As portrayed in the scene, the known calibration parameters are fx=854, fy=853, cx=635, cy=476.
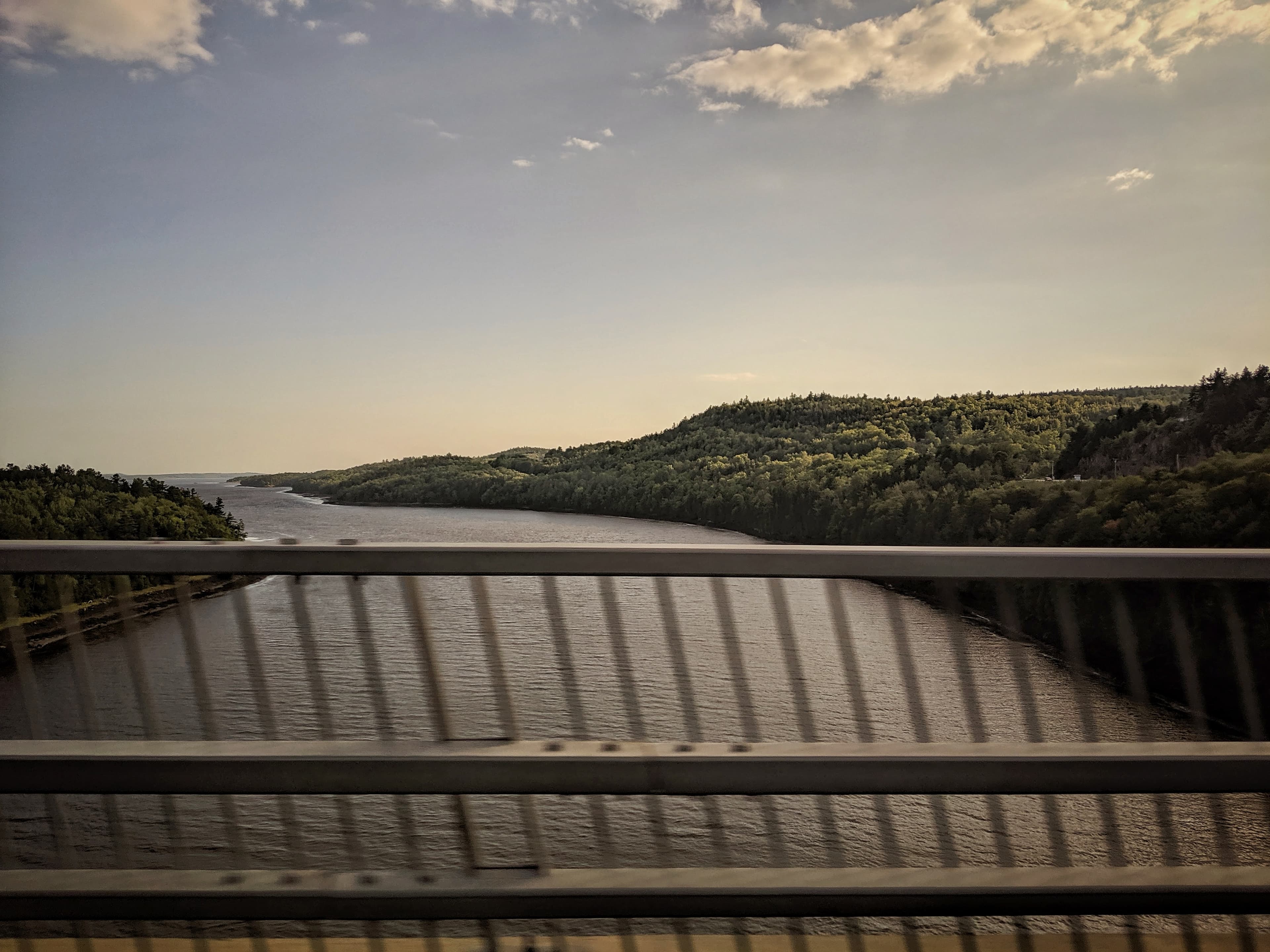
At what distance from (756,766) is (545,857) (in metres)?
0.62

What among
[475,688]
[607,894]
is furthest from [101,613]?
[607,894]

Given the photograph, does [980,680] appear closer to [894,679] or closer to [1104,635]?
[1104,635]

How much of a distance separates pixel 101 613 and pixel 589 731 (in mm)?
1363

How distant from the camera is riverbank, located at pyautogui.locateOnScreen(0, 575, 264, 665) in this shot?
91.2 inches

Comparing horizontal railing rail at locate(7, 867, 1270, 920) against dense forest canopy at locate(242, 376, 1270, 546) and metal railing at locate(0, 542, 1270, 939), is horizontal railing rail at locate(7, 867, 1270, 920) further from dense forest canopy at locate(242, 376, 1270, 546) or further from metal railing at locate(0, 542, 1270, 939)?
dense forest canopy at locate(242, 376, 1270, 546)

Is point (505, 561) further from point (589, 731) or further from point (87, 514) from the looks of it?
point (87, 514)

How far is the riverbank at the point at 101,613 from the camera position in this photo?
2.32m

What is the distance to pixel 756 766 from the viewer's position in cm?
221

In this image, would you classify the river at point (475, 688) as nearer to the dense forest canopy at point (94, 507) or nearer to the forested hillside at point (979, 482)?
the forested hillside at point (979, 482)

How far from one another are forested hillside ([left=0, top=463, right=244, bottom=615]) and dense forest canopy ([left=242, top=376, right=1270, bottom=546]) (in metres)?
21.0

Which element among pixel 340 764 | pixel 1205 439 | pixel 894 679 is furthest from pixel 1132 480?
pixel 340 764

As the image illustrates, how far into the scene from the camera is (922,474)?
63.2 m

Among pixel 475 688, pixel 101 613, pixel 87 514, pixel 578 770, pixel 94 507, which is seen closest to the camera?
pixel 578 770

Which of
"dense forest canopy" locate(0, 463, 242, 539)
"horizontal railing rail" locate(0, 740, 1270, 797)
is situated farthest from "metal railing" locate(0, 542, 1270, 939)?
"dense forest canopy" locate(0, 463, 242, 539)
